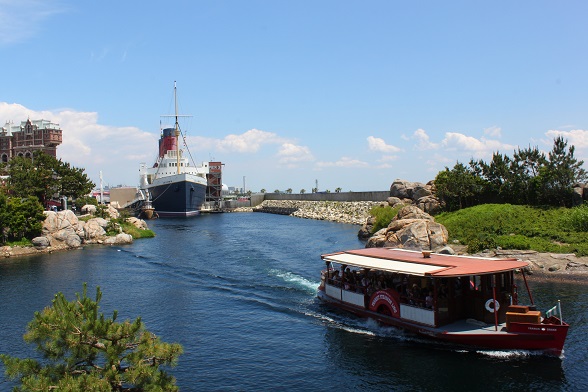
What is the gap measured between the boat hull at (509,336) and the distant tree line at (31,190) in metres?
51.9

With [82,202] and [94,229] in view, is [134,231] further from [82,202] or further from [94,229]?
[82,202]

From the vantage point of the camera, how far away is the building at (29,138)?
123m

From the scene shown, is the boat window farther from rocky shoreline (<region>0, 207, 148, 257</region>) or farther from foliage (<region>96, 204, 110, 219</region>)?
foliage (<region>96, 204, 110, 219</region>)

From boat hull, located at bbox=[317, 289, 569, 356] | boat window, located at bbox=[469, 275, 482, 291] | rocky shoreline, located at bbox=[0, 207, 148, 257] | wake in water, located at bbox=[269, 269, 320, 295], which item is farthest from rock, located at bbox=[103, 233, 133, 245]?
boat window, located at bbox=[469, 275, 482, 291]

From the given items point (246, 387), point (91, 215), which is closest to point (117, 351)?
point (246, 387)

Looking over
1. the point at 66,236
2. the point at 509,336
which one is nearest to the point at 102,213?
the point at 66,236

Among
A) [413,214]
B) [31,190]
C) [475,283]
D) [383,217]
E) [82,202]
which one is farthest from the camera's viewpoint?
[82,202]

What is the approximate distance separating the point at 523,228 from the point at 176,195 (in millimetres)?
85443

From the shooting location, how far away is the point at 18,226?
58.6 m

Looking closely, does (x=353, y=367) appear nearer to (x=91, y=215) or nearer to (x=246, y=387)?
(x=246, y=387)

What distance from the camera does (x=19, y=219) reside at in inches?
2297

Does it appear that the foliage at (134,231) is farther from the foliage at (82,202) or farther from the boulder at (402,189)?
the boulder at (402,189)

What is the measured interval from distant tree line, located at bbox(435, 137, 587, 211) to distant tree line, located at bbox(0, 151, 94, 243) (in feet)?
174

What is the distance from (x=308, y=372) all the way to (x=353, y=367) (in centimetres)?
218
